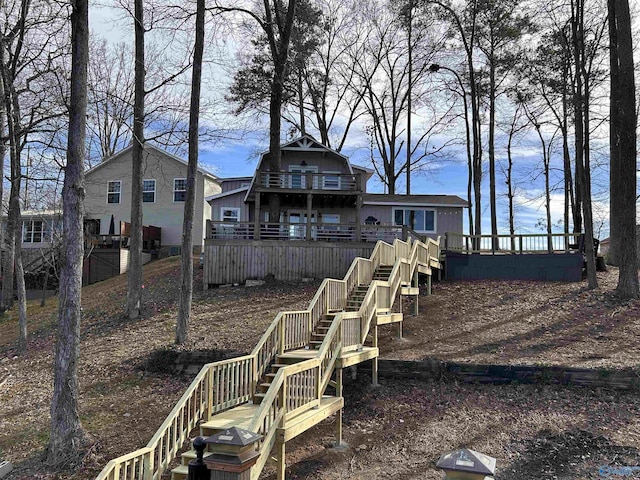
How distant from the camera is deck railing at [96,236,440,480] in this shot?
5.62 metres

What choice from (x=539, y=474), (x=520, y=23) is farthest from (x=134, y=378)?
(x=520, y=23)

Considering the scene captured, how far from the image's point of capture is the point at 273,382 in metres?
6.03

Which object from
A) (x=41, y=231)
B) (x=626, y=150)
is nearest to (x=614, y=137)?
(x=626, y=150)

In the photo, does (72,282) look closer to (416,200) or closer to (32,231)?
(416,200)

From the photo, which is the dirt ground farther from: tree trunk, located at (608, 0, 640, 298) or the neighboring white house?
the neighboring white house

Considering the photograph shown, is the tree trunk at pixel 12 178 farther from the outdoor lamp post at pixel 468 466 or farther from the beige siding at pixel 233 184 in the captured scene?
the outdoor lamp post at pixel 468 466

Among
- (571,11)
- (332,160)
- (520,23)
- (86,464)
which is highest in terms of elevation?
(520,23)

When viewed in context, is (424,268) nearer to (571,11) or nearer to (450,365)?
(450,365)

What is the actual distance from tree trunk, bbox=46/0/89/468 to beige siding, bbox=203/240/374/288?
10.0 meters

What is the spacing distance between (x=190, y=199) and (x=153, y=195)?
1843cm

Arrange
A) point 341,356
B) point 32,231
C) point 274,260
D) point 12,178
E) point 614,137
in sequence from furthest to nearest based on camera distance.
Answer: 1. point 32,231
2. point 614,137
3. point 274,260
4. point 12,178
5. point 341,356

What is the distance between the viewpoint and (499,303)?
14.8 metres

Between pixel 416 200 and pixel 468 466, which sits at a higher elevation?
pixel 416 200

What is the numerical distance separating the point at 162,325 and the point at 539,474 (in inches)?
398
